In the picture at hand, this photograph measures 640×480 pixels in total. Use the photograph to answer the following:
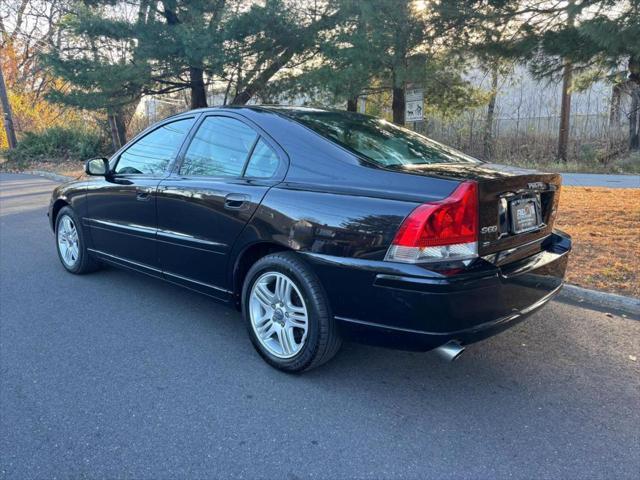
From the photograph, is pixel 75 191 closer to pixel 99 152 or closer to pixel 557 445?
pixel 557 445

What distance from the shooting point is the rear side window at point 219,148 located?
139 inches

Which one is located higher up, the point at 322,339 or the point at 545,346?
the point at 322,339

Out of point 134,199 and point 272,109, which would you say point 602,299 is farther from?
point 134,199

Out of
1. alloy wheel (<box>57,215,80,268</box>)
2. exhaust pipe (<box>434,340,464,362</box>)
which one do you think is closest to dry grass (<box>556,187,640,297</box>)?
exhaust pipe (<box>434,340,464,362</box>)

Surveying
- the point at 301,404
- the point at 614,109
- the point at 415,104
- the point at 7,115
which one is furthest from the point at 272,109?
the point at 7,115

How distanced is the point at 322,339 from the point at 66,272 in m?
3.66

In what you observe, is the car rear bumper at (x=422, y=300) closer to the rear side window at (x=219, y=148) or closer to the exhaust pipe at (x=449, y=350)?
the exhaust pipe at (x=449, y=350)

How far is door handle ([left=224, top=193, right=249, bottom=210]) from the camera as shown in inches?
130

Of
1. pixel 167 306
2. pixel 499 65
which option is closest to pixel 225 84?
pixel 499 65

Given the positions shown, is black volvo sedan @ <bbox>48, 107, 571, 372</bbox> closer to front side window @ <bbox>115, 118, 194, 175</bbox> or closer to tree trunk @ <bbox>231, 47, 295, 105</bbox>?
front side window @ <bbox>115, 118, 194, 175</bbox>

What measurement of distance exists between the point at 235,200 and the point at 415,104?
769 centimetres

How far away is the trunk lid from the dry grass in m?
1.83

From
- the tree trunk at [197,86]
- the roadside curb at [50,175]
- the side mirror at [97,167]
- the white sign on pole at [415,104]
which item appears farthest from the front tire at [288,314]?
the roadside curb at [50,175]

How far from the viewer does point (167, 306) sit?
438 cm
